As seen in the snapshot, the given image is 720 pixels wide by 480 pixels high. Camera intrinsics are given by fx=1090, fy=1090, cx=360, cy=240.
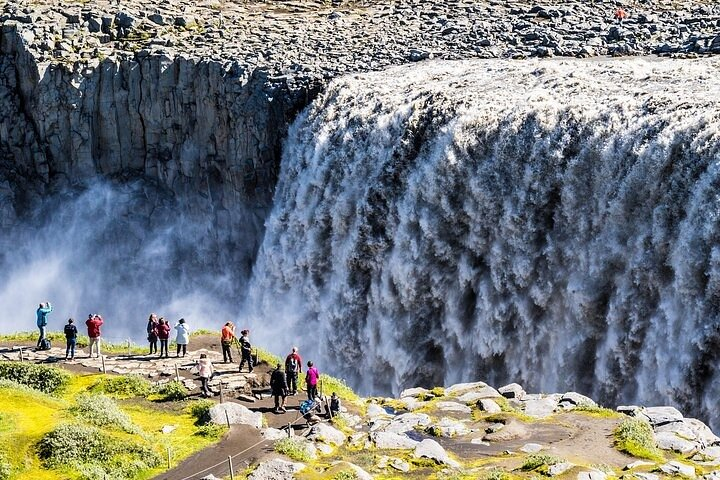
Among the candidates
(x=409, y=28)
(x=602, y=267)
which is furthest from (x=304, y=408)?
(x=409, y=28)

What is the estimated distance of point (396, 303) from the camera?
172ft

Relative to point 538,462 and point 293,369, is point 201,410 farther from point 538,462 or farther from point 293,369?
point 538,462

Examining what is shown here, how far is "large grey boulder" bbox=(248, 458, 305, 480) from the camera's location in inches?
1216

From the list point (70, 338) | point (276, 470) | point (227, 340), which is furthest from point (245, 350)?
point (276, 470)

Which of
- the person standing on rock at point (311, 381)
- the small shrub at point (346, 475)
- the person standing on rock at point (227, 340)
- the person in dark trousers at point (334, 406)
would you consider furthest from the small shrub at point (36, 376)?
the small shrub at point (346, 475)

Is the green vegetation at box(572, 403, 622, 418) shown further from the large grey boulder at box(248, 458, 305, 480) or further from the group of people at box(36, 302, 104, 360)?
the group of people at box(36, 302, 104, 360)

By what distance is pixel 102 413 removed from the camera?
35094mm

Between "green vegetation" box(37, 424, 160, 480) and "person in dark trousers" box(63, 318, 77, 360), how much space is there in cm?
1036

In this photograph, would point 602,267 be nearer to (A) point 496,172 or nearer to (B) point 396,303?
(A) point 496,172

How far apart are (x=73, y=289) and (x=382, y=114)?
28.7m

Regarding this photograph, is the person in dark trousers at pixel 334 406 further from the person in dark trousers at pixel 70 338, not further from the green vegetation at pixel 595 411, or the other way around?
the person in dark trousers at pixel 70 338

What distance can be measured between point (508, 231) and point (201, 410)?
16.8 m

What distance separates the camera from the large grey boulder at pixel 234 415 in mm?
35500

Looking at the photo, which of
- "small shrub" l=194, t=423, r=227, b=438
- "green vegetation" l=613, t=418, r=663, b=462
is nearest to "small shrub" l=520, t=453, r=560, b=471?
"green vegetation" l=613, t=418, r=663, b=462
